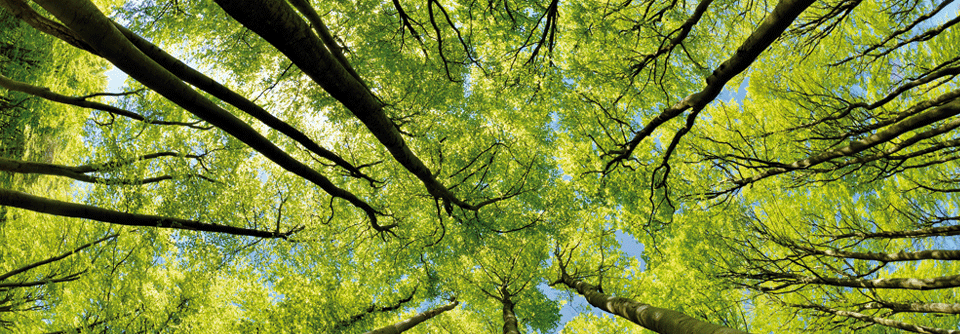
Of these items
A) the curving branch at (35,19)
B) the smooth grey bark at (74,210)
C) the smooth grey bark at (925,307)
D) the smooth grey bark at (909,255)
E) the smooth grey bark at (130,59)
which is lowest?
the smooth grey bark at (925,307)

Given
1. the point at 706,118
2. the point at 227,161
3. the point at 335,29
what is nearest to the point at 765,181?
the point at 706,118

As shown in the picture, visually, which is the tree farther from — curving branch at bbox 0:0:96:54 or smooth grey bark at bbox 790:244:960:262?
curving branch at bbox 0:0:96:54

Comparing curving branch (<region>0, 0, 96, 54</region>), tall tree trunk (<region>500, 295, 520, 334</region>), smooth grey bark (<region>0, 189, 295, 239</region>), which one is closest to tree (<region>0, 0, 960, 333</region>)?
smooth grey bark (<region>0, 189, 295, 239</region>)

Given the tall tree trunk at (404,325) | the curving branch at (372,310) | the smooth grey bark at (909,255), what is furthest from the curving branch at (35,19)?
the curving branch at (372,310)

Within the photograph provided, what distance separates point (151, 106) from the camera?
6.81m

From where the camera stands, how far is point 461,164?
816cm

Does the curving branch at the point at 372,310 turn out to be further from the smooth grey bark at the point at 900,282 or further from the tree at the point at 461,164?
the smooth grey bark at the point at 900,282

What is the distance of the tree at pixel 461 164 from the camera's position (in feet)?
16.5

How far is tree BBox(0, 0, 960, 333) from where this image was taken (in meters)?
5.02

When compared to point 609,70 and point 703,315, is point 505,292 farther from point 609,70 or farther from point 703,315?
point 609,70

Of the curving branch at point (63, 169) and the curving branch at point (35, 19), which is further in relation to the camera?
the curving branch at point (63, 169)

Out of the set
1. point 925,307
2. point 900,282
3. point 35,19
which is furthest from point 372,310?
point 925,307

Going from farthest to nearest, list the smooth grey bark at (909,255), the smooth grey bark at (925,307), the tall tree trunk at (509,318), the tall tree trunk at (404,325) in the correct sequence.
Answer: the tall tree trunk at (509,318), the tall tree trunk at (404,325), the smooth grey bark at (909,255), the smooth grey bark at (925,307)

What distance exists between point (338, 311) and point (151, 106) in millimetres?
6133
